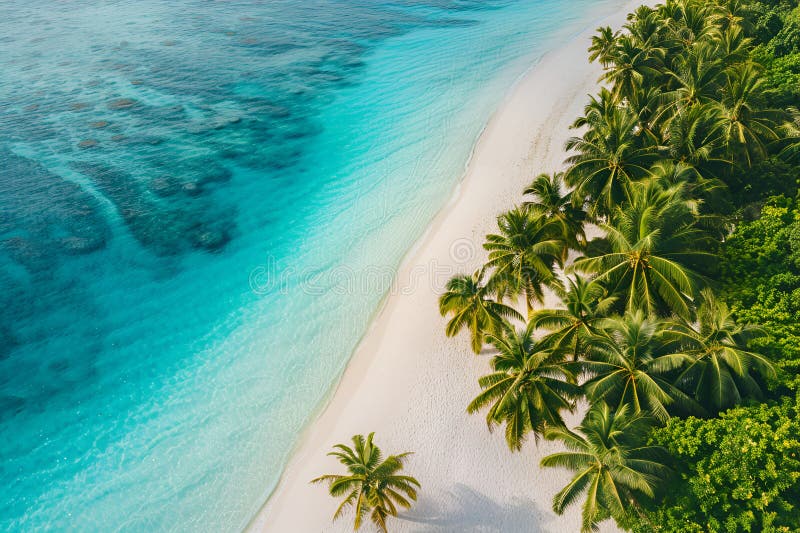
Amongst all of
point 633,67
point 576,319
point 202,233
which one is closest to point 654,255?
point 576,319

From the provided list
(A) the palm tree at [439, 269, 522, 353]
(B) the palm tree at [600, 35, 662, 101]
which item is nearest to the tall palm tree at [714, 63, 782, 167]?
(B) the palm tree at [600, 35, 662, 101]

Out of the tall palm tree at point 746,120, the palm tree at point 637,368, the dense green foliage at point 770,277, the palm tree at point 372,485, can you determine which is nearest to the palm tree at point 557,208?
the dense green foliage at point 770,277

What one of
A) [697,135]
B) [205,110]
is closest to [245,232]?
[205,110]

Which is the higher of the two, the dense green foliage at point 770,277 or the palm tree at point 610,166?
the palm tree at point 610,166

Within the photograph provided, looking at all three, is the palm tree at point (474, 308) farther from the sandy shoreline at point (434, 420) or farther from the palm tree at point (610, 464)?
the palm tree at point (610, 464)

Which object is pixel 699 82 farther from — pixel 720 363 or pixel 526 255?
pixel 720 363
